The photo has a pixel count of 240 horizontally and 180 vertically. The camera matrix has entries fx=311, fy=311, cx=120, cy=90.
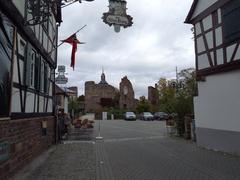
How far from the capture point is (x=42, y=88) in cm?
1332

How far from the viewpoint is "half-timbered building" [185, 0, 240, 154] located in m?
11.8

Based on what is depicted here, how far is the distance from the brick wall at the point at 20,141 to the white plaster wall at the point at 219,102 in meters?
7.15

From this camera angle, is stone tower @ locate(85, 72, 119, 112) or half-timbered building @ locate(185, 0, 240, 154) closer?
half-timbered building @ locate(185, 0, 240, 154)

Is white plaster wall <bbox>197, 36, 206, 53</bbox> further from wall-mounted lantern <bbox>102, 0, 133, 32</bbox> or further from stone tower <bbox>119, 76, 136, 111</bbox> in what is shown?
stone tower <bbox>119, 76, 136, 111</bbox>

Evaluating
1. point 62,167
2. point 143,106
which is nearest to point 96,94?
point 143,106

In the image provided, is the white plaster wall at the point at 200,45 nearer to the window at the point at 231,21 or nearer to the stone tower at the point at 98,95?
the window at the point at 231,21

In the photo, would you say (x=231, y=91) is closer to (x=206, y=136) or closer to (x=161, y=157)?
(x=206, y=136)

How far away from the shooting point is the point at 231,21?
12.0 metres

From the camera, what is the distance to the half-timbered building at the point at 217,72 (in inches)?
466

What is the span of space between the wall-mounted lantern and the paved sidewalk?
444 centimetres

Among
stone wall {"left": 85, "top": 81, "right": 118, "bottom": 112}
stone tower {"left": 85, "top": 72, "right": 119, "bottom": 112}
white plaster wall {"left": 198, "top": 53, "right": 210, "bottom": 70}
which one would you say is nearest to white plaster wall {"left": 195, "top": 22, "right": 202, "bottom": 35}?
white plaster wall {"left": 198, "top": 53, "right": 210, "bottom": 70}

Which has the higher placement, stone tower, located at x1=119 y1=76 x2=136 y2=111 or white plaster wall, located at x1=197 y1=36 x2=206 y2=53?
stone tower, located at x1=119 y1=76 x2=136 y2=111

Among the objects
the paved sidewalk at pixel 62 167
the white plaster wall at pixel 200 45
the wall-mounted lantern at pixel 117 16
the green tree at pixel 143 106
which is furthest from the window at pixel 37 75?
the green tree at pixel 143 106

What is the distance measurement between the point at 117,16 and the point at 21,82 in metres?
3.62
